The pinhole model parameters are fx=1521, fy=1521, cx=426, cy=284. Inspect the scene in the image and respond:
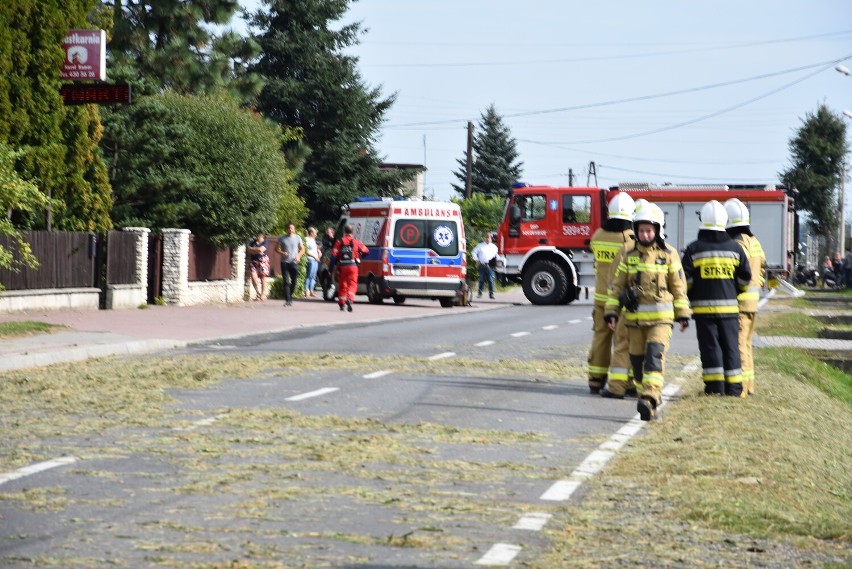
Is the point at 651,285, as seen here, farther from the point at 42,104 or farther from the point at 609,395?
the point at 42,104

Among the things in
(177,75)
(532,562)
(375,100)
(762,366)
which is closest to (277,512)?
(532,562)

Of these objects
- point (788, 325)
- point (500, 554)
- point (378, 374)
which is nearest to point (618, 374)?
point (378, 374)

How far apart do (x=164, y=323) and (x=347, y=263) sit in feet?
23.2

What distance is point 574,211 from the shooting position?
122 feet

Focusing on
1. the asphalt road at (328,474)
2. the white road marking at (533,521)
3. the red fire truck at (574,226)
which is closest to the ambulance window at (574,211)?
the red fire truck at (574,226)

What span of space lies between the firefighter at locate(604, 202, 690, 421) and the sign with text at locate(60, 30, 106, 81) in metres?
15.9

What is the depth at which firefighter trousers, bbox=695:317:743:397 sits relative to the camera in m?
14.1

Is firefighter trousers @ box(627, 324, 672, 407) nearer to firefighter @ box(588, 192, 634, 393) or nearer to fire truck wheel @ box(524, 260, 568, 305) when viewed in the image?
firefighter @ box(588, 192, 634, 393)

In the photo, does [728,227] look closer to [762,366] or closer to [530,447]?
[762,366]

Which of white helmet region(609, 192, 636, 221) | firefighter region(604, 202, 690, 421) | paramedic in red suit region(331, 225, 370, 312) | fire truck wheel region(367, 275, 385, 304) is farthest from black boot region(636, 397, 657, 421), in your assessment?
fire truck wheel region(367, 275, 385, 304)

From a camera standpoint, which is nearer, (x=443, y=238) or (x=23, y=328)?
(x=23, y=328)

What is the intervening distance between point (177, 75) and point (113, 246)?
22.8 m

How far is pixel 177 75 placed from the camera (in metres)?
51.4

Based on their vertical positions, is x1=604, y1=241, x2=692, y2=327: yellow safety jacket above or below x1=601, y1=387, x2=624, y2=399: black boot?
above
